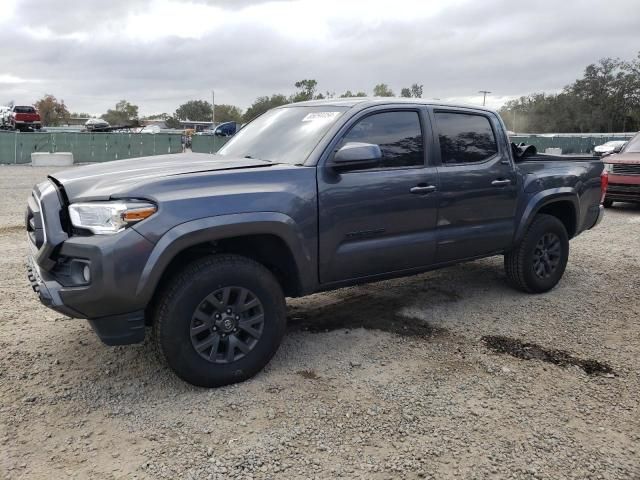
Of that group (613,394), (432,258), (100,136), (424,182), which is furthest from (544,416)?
(100,136)

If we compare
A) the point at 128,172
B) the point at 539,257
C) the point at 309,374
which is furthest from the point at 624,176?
the point at 128,172

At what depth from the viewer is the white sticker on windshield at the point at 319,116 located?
410 centimetres

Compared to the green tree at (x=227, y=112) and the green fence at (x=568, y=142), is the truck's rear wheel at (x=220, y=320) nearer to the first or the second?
the green fence at (x=568, y=142)

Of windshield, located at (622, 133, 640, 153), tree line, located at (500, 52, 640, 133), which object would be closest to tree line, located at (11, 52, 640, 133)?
tree line, located at (500, 52, 640, 133)

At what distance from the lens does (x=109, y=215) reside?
3.04 metres

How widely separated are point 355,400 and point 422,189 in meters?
1.71

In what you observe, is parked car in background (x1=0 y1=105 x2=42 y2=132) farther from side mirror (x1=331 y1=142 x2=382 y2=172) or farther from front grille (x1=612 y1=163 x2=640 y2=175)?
side mirror (x1=331 y1=142 x2=382 y2=172)

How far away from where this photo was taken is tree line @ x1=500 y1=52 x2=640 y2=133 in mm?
72125

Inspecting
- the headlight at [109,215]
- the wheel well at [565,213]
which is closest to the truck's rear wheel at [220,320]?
the headlight at [109,215]

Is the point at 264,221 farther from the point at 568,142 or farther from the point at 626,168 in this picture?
the point at 568,142

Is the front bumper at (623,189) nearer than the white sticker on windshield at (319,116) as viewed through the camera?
No

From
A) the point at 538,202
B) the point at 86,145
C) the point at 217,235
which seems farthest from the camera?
the point at 86,145

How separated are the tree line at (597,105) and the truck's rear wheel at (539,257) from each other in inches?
2764

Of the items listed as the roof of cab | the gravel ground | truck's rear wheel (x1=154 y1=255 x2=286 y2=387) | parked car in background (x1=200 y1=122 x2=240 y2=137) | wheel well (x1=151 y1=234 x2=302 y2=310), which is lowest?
the gravel ground
